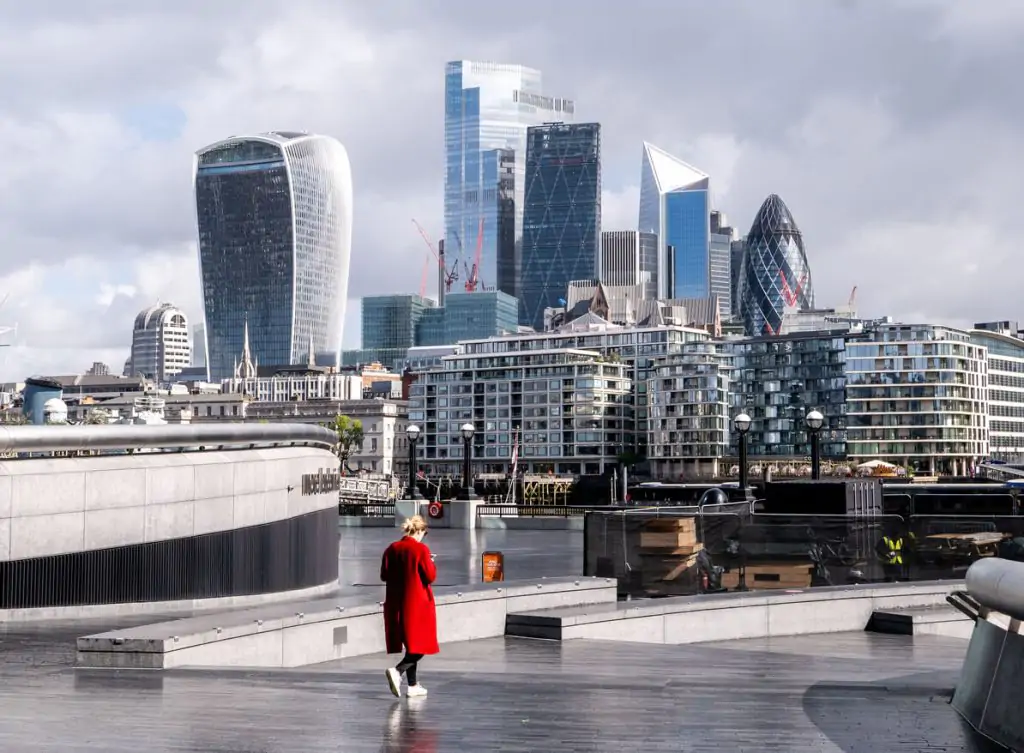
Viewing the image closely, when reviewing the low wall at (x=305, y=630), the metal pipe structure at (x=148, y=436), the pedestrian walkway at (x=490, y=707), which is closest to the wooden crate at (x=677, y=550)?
the low wall at (x=305, y=630)

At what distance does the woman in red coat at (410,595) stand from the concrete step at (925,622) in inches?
444

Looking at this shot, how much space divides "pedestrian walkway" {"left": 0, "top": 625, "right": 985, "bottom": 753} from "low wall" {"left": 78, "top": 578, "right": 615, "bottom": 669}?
17.4 inches

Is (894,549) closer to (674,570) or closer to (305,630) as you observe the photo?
(674,570)

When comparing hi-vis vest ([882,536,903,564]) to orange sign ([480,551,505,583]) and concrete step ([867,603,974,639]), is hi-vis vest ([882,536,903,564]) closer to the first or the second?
concrete step ([867,603,974,639])

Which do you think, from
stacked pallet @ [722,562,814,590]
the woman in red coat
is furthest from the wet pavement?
the woman in red coat

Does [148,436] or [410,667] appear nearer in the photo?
[410,667]

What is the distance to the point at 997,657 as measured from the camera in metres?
10.9

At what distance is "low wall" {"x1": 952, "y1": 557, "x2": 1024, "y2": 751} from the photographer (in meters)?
10.2

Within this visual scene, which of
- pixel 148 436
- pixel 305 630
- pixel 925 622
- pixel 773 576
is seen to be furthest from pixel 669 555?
pixel 305 630

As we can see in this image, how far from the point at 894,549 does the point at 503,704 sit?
14.1 metres

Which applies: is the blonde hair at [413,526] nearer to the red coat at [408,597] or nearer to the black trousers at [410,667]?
the red coat at [408,597]

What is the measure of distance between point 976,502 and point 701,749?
34.1m

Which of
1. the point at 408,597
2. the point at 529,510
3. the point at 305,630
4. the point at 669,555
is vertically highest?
the point at 408,597

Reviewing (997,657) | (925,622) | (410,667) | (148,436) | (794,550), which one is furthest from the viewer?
(794,550)
